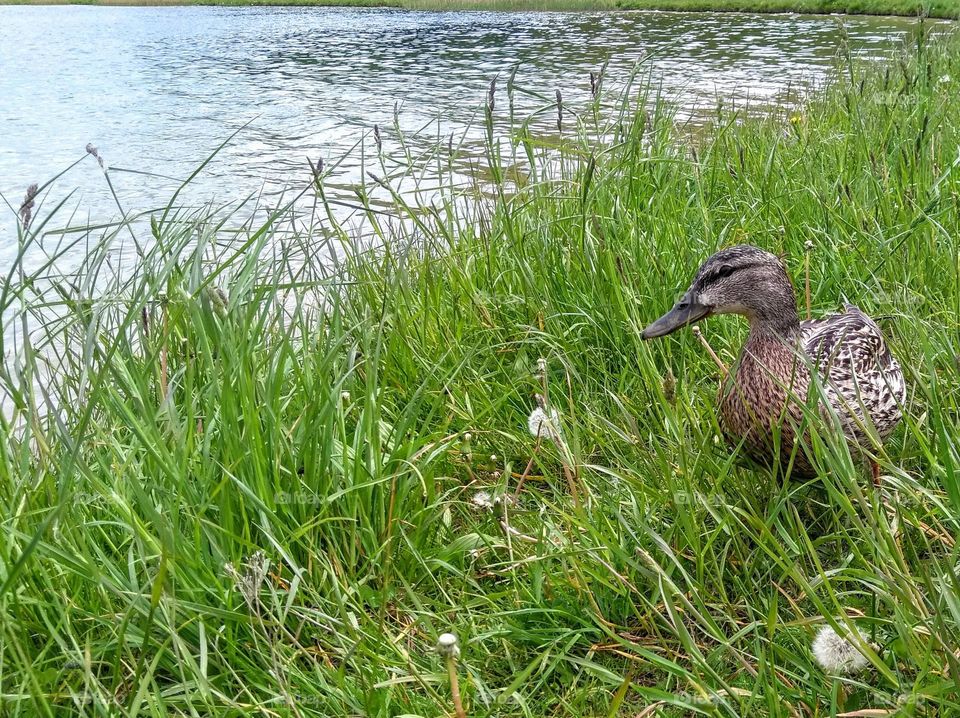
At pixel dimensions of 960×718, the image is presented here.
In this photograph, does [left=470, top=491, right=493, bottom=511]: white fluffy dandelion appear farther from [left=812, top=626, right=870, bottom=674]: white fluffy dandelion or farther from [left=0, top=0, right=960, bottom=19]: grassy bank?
[left=0, top=0, right=960, bottom=19]: grassy bank

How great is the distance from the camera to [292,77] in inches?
617

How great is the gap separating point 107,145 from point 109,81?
6.45 m

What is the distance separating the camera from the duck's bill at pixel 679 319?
2.64 metres

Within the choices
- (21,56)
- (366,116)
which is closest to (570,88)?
(366,116)

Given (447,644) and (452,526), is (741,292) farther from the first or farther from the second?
(447,644)

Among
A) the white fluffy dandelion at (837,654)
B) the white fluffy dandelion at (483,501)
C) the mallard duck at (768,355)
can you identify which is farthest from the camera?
the mallard duck at (768,355)

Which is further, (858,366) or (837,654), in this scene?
(858,366)

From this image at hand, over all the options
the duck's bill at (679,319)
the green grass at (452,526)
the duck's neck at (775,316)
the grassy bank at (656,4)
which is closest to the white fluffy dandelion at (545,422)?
the green grass at (452,526)

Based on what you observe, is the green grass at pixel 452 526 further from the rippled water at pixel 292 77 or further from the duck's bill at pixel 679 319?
the rippled water at pixel 292 77

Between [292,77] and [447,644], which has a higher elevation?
[447,644]

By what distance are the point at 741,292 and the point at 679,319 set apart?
19 centimetres

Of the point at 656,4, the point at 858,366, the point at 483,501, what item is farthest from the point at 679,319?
the point at 656,4

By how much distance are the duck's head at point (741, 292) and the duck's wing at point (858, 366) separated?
0.17 m

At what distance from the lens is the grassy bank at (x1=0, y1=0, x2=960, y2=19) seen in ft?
85.3
